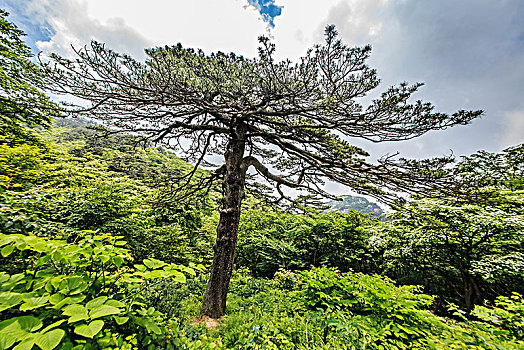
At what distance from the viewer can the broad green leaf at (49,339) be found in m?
0.79

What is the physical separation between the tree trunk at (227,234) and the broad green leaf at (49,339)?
3.34 meters

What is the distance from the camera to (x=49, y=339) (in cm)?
81

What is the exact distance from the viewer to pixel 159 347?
1308 millimetres

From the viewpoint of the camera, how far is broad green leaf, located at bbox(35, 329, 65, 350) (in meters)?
0.79

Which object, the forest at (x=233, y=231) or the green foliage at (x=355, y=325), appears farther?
the green foliage at (x=355, y=325)

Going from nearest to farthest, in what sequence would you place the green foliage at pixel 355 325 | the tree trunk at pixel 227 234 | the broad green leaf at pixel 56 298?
the broad green leaf at pixel 56 298 → the green foliage at pixel 355 325 → the tree trunk at pixel 227 234

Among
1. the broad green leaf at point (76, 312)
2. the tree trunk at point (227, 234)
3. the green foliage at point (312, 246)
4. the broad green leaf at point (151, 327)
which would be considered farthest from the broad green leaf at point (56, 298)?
the green foliage at point (312, 246)

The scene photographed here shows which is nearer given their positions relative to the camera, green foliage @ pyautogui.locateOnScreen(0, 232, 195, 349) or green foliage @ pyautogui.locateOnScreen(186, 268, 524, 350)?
green foliage @ pyautogui.locateOnScreen(0, 232, 195, 349)

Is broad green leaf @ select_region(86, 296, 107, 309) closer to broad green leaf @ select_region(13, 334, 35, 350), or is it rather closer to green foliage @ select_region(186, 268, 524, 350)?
broad green leaf @ select_region(13, 334, 35, 350)

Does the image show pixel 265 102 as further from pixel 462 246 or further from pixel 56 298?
pixel 462 246

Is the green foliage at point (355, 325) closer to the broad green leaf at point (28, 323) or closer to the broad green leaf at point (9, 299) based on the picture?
the broad green leaf at point (28, 323)

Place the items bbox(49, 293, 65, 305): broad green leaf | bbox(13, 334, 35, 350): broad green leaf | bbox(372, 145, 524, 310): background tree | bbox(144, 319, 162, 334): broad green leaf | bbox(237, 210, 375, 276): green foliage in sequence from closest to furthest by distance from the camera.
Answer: bbox(13, 334, 35, 350): broad green leaf < bbox(49, 293, 65, 305): broad green leaf < bbox(144, 319, 162, 334): broad green leaf < bbox(372, 145, 524, 310): background tree < bbox(237, 210, 375, 276): green foliage

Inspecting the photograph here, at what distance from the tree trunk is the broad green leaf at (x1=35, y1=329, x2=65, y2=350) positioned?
3.34 metres

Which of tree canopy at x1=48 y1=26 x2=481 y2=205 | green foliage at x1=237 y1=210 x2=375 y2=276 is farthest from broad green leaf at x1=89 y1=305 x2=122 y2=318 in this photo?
green foliage at x1=237 y1=210 x2=375 y2=276
